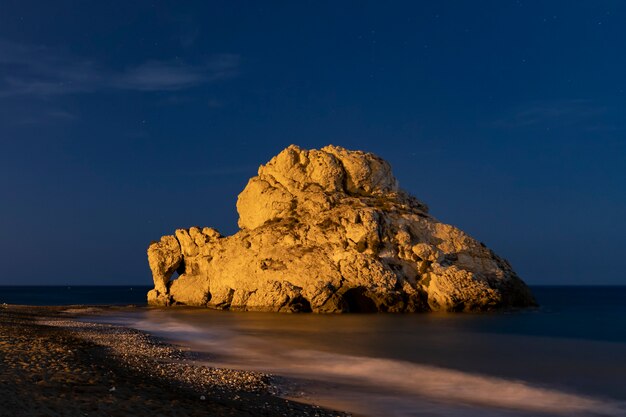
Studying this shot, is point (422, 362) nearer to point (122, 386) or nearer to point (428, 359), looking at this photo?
point (428, 359)

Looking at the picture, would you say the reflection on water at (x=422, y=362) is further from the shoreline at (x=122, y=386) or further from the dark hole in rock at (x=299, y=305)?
the dark hole in rock at (x=299, y=305)

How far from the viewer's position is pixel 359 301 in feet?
186

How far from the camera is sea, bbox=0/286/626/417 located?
656 inches

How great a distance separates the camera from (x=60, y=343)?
24.4 m

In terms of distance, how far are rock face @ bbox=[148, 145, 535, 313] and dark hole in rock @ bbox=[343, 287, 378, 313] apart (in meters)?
0.10

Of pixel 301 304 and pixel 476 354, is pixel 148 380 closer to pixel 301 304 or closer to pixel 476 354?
pixel 476 354

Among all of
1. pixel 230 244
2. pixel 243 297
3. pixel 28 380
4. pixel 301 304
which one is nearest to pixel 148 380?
pixel 28 380

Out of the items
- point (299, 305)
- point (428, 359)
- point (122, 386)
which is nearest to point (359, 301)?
point (299, 305)

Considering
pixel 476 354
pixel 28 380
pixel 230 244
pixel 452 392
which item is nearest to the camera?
pixel 28 380

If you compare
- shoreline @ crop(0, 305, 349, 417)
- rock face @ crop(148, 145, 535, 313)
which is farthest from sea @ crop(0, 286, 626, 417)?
rock face @ crop(148, 145, 535, 313)

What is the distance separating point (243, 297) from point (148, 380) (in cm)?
4357

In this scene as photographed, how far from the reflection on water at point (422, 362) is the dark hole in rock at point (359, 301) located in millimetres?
9451

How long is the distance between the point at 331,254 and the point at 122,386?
43187mm

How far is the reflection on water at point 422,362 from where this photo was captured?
16609mm
